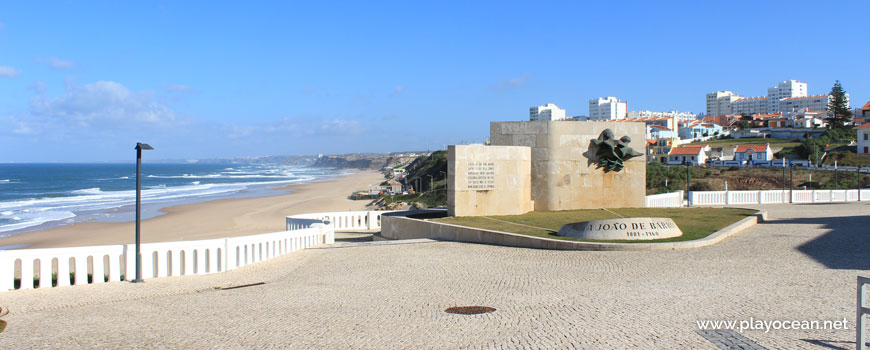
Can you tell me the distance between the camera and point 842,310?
6922 mm

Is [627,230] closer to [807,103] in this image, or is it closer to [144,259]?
[144,259]

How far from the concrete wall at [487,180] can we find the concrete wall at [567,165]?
0.82 m

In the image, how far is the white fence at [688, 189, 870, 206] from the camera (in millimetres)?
27109

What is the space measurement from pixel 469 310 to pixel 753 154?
79.6 metres

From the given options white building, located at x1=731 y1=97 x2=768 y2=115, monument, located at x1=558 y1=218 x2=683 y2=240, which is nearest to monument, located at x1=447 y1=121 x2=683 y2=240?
monument, located at x1=558 y1=218 x2=683 y2=240

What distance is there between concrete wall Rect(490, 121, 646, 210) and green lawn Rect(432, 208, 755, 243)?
0.53 m

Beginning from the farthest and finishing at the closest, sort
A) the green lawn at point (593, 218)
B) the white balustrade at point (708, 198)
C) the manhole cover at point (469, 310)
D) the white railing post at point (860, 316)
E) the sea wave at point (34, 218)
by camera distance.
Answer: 1. the sea wave at point (34, 218)
2. the white balustrade at point (708, 198)
3. the green lawn at point (593, 218)
4. the manhole cover at point (469, 310)
5. the white railing post at point (860, 316)

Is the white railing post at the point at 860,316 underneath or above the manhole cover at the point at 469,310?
above

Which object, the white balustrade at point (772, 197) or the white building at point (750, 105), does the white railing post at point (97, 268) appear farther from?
the white building at point (750, 105)

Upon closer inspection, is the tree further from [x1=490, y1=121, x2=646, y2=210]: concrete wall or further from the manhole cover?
the manhole cover

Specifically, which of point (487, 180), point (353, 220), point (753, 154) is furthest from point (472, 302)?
point (753, 154)

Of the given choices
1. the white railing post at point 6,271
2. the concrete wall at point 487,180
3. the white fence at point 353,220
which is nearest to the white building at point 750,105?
the concrete wall at point 487,180

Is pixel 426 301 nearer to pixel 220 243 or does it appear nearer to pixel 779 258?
pixel 220 243

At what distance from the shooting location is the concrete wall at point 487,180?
698 inches
